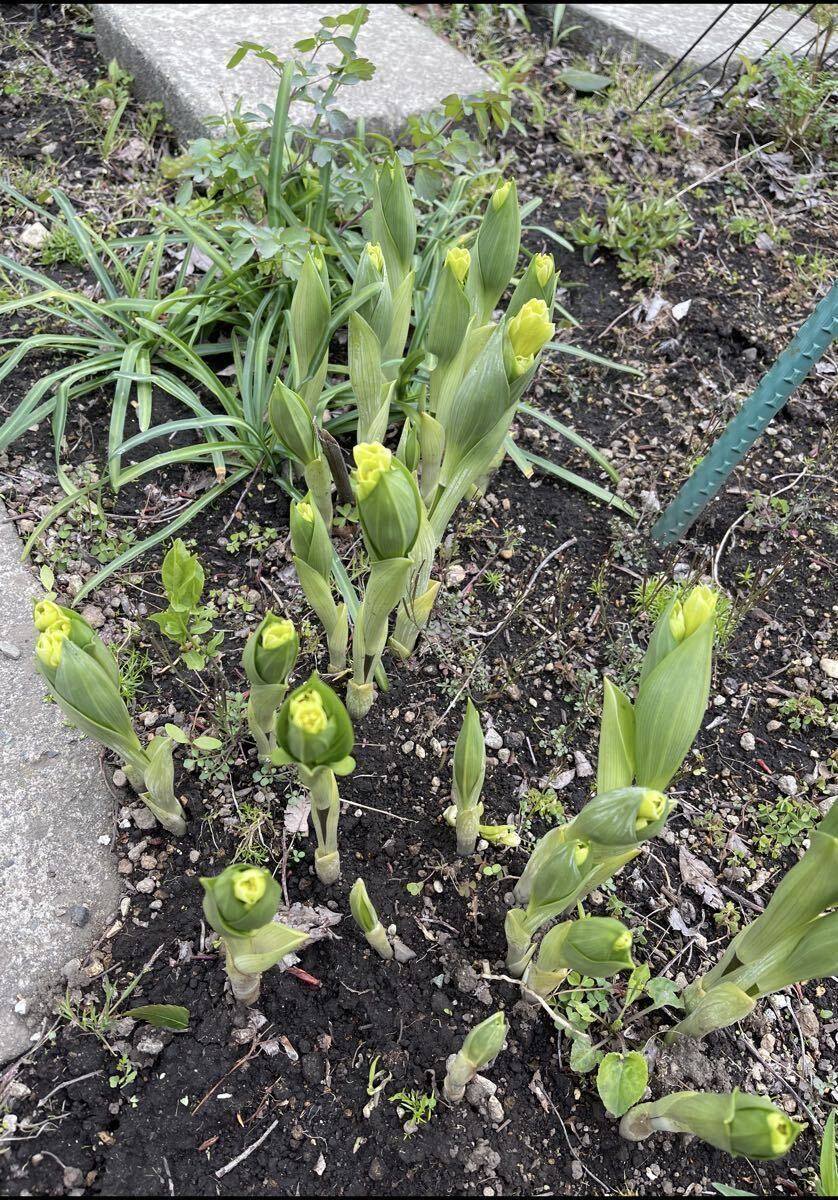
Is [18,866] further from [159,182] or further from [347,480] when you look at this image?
[159,182]

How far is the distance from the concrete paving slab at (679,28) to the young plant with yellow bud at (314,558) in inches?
111

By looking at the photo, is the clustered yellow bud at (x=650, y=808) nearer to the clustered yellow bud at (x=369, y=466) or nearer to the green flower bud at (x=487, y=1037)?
the green flower bud at (x=487, y=1037)

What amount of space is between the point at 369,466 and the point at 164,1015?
83 cm

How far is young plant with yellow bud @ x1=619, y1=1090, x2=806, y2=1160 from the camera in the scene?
0.96 m

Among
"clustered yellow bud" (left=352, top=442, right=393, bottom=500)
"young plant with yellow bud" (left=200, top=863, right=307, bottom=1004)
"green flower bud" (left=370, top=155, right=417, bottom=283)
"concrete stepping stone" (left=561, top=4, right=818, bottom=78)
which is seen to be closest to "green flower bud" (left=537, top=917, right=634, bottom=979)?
"young plant with yellow bud" (left=200, top=863, right=307, bottom=1004)

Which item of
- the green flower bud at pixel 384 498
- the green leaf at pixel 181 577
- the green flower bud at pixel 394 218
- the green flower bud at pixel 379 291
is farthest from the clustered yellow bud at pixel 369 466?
the green flower bud at pixel 394 218

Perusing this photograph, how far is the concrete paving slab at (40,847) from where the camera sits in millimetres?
1316

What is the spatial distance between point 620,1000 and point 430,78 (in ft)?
9.15

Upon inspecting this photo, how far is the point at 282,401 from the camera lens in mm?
1465

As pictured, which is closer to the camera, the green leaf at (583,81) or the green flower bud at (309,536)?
the green flower bud at (309,536)

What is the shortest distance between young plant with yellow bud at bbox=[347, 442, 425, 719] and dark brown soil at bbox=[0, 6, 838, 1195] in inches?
16.6

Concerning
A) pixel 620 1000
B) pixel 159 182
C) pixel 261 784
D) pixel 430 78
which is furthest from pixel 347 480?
pixel 430 78

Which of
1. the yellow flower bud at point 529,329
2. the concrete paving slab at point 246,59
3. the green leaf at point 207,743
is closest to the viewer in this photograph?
the yellow flower bud at point 529,329

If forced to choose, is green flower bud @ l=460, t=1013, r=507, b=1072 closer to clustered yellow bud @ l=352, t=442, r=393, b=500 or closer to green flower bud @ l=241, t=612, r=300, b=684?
green flower bud @ l=241, t=612, r=300, b=684
